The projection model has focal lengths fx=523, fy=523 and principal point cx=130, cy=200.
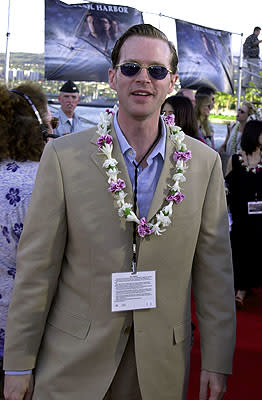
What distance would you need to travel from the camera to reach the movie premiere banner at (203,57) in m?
7.86

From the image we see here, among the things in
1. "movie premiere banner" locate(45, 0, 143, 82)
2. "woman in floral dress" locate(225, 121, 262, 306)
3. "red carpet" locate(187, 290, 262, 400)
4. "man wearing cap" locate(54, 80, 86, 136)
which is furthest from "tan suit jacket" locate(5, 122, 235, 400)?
"movie premiere banner" locate(45, 0, 143, 82)

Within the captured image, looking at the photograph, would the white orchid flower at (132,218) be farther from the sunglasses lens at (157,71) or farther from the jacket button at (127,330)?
the sunglasses lens at (157,71)

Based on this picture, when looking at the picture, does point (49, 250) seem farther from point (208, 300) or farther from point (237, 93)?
point (237, 93)

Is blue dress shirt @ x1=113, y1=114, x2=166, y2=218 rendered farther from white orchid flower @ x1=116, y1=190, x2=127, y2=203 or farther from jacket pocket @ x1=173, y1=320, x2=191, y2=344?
jacket pocket @ x1=173, y1=320, x2=191, y2=344

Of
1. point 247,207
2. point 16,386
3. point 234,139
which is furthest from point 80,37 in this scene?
point 16,386

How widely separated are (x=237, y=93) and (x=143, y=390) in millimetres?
7824

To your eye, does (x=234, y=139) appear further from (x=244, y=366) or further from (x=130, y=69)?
(x=130, y=69)

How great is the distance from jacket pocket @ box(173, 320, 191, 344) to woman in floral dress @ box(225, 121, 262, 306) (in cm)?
323

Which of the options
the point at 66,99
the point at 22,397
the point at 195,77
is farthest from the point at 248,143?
the point at 22,397

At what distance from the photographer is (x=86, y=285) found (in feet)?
5.89

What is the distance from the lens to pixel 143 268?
180cm

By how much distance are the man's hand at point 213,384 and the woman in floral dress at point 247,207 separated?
321 centimetres

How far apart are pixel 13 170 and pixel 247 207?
11.1 feet

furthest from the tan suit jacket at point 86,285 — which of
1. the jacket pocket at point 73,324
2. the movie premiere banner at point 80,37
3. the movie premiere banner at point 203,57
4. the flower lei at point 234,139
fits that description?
the movie premiere banner at point 203,57
